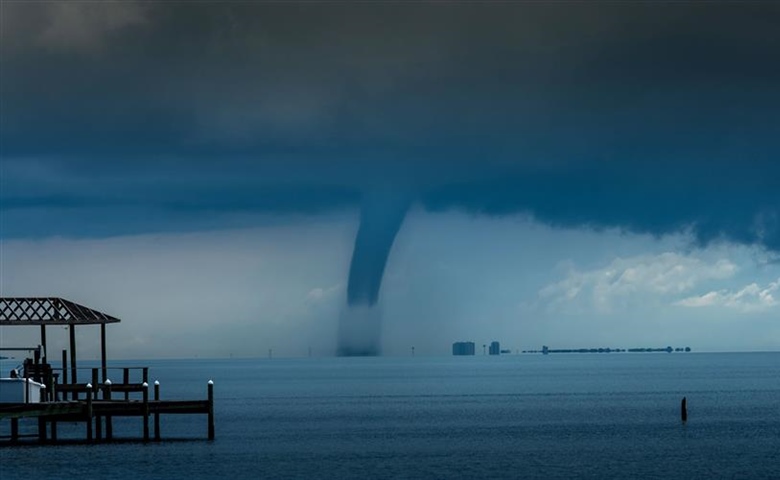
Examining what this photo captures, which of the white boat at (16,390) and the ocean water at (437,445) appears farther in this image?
the white boat at (16,390)

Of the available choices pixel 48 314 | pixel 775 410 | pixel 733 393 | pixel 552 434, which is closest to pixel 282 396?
pixel 733 393

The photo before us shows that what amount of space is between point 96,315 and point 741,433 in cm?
5177

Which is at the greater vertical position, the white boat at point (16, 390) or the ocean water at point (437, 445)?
the white boat at point (16, 390)

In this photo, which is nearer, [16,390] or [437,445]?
[16,390]

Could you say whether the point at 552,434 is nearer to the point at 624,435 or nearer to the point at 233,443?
the point at 624,435

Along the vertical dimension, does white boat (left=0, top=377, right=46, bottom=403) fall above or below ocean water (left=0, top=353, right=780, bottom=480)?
above

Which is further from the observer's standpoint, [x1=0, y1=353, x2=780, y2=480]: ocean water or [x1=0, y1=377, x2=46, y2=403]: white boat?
[x1=0, y1=377, x2=46, y2=403]: white boat

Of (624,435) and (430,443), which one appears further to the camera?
(624,435)

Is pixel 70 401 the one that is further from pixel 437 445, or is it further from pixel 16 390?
pixel 437 445

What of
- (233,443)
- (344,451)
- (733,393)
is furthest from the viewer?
(733,393)

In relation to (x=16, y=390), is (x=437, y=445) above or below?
below

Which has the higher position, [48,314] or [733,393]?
[48,314]

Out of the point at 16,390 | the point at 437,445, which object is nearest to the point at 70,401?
the point at 16,390

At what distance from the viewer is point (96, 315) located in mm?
87438
